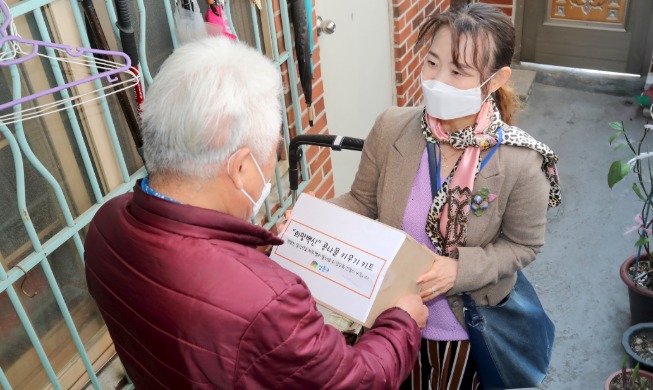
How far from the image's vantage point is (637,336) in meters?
2.96

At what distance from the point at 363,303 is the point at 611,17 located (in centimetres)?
451

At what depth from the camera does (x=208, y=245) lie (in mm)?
1260

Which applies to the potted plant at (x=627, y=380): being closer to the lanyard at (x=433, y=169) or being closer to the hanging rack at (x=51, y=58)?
the lanyard at (x=433, y=169)

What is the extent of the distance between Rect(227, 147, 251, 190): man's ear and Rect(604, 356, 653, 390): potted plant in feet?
6.58

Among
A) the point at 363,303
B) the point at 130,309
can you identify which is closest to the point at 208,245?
the point at 130,309

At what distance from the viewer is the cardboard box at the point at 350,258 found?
5.53 ft

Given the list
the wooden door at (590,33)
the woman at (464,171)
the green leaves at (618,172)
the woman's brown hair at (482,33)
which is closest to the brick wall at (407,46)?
the green leaves at (618,172)

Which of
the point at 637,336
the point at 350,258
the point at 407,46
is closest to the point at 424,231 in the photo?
the point at 350,258

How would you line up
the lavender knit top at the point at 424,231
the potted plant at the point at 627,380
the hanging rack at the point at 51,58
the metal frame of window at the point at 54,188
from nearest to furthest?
the hanging rack at the point at 51,58 → the metal frame of window at the point at 54,188 → the lavender knit top at the point at 424,231 → the potted plant at the point at 627,380

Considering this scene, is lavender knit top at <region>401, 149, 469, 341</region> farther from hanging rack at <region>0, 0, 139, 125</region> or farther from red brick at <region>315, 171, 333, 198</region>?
red brick at <region>315, 171, 333, 198</region>

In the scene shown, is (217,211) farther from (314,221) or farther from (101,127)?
(101,127)

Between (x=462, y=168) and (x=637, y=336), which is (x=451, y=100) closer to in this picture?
(x=462, y=168)

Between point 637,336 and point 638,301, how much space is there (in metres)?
0.18

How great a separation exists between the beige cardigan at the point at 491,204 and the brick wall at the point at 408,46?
1.85m
